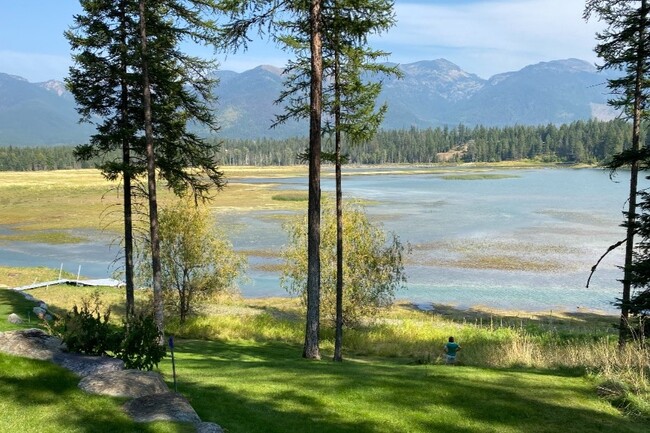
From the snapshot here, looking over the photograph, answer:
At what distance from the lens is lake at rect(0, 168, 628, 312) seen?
4006cm

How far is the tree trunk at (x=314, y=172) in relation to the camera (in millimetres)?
16531

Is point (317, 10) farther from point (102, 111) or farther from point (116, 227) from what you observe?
Answer: point (116, 227)

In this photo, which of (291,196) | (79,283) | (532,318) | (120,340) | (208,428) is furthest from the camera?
(291,196)

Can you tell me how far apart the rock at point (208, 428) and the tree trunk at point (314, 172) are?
9.11 metres

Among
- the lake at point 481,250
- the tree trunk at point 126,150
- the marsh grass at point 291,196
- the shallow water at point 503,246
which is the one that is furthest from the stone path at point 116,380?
the marsh grass at point 291,196

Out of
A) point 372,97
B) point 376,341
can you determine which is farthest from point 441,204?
Result: point 372,97

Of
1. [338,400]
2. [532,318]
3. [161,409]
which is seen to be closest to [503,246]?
[532,318]

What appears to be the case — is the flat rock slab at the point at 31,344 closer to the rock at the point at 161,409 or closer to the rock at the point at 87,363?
the rock at the point at 87,363

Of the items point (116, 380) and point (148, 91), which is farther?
point (148, 91)

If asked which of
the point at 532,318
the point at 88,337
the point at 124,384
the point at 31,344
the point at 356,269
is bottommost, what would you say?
the point at 532,318

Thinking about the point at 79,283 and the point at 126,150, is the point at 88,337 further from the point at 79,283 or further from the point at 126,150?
the point at 79,283

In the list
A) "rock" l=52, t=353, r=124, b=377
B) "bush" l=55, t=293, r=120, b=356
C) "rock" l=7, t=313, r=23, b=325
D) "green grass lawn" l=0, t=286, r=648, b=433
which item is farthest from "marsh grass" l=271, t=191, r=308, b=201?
"rock" l=52, t=353, r=124, b=377

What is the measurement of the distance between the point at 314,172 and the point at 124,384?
30.1 ft

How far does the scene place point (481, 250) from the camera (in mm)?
52406
